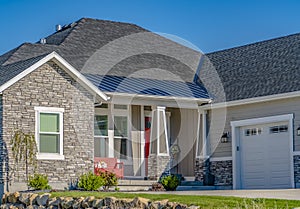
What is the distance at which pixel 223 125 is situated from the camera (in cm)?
2641

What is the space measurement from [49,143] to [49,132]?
340 mm

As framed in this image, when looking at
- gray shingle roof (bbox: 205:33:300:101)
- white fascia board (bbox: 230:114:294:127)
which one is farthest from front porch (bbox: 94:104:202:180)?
white fascia board (bbox: 230:114:294:127)

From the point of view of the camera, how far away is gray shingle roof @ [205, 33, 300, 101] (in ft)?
82.0

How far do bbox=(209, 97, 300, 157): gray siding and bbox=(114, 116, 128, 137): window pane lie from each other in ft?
10.3

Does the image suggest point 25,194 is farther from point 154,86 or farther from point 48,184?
point 154,86

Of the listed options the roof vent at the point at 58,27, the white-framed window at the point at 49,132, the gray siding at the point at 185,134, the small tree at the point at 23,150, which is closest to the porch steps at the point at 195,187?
the gray siding at the point at 185,134

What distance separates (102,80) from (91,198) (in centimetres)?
881

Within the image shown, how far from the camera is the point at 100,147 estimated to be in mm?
26109

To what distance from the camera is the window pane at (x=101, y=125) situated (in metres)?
26.2

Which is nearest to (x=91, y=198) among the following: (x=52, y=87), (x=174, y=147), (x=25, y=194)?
(x=25, y=194)

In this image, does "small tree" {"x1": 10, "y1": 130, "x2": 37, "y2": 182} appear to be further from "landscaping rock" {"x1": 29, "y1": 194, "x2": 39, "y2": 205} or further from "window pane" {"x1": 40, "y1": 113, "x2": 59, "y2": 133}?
"landscaping rock" {"x1": 29, "y1": 194, "x2": 39, "y2": 205}

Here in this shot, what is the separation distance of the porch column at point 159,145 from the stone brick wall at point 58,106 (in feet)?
10.7

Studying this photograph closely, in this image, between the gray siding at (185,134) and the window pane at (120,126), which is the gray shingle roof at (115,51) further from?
the window pane at (120,126)

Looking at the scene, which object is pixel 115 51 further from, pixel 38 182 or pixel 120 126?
pixel 38 182
